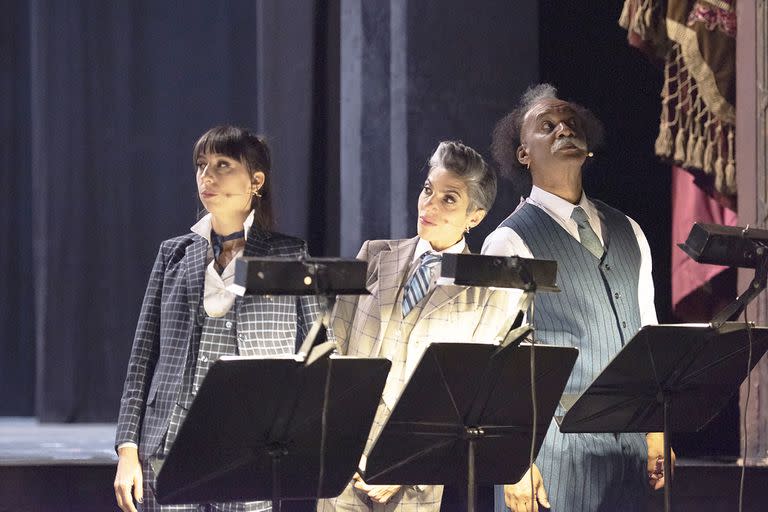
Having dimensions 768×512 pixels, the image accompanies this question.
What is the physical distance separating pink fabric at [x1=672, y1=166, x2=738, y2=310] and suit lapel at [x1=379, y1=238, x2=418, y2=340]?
69.0 inches

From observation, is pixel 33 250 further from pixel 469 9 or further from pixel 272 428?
pixel 272 428

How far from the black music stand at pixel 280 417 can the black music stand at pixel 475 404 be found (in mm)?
82

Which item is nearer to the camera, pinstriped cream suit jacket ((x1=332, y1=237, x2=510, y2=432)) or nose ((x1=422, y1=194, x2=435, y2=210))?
pinstriped cream suit jacket ((x1=332, y1=237, x2=510, y2=432))

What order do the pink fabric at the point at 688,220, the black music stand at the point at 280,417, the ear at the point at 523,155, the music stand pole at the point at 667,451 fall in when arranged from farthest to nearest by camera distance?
the pink fabric at the point at 688,220 < the ear at the point at 523,155 < the music stand pole at the point at 667,451 < the black music stand at the point at 280,417

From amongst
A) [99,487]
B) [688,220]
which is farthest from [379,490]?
[688,220]

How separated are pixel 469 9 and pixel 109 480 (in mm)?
2299

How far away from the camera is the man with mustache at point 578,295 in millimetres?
3037

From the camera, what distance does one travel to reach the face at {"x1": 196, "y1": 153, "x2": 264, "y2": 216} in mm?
3137

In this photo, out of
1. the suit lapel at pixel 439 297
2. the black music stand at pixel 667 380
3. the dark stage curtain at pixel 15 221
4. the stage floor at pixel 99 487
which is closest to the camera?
the black music stand at pixel 667 380

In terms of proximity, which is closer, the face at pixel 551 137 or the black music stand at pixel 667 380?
the black music stand at pixel 667 380

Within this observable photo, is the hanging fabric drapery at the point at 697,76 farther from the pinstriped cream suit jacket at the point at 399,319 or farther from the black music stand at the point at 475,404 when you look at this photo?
the black music stand at the point at 475,404

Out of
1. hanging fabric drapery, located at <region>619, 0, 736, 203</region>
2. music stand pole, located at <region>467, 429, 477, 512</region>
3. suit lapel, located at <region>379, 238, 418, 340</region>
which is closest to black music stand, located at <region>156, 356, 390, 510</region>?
music stand pole, located at <region>467, 429, 477, 512</region>

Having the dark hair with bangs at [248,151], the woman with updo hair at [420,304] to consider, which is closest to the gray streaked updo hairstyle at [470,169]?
the woman with updo hair at [420,304]

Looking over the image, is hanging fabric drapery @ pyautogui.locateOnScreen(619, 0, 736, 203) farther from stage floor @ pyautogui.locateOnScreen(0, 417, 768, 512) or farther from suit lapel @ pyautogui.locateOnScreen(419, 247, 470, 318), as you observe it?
suit lapel @ pyautogui.locateOnScreen(419, 247, 470, 318)
